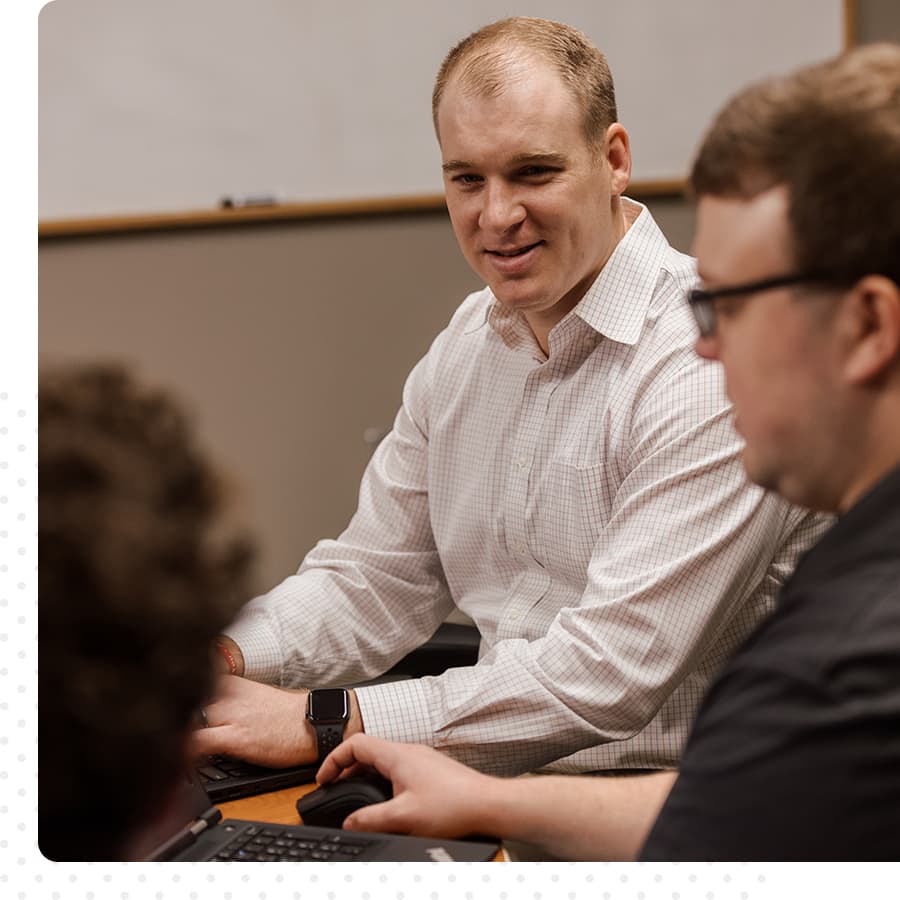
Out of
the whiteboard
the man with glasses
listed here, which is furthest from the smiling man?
the whiteboard

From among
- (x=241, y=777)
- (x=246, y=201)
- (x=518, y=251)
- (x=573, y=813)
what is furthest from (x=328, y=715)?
(x=246, y=201)

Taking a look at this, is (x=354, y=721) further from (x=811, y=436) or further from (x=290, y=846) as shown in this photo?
(x=811, y=436)

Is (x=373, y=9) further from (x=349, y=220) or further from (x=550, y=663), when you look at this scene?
(x=550, y=663)

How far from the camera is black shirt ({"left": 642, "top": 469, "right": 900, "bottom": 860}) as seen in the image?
64 centimetres

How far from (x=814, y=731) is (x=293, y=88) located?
1.94 m

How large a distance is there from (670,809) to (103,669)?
0.36 m

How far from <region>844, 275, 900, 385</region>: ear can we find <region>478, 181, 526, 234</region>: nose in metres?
0.66

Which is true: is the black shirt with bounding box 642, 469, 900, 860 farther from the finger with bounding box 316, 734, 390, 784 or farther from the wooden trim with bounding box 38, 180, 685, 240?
the wooden trim with bounding box 38, 180, 685, 240

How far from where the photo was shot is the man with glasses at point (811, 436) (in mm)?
647

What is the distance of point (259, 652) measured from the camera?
4.63 feet

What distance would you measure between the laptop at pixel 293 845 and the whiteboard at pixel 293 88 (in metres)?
1.59
